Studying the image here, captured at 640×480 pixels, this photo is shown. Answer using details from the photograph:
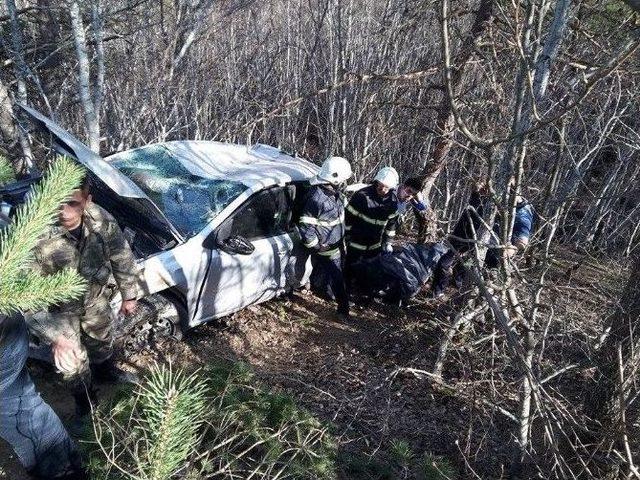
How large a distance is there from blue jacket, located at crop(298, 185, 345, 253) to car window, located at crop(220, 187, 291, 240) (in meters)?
0.22

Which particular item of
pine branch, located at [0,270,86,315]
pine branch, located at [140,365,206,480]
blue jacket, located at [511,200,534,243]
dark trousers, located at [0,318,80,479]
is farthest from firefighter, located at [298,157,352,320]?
pine branch, located at [0,270,86,315]

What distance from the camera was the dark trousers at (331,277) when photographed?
547 cm

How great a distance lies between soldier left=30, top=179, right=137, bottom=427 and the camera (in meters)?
2.82

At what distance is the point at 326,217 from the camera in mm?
5172

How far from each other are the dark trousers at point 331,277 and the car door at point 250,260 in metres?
0.37

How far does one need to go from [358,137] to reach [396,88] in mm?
914

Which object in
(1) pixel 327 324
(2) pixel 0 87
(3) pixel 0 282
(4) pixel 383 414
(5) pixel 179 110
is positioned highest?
(3) pixel 0 282

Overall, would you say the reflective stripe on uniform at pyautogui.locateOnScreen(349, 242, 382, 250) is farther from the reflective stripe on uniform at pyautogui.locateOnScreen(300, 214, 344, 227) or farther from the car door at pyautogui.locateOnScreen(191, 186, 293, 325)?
the car door at pyautogui.locateOnScreen(191, 186, 293, 325)

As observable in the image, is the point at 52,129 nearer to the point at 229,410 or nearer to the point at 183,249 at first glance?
the point at 183,249

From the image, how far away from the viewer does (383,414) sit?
400 centimetres

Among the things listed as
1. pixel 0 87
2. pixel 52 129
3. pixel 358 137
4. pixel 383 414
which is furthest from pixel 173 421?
pixel 358 137

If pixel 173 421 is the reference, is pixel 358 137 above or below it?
below

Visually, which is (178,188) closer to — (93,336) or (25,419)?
(93,336)

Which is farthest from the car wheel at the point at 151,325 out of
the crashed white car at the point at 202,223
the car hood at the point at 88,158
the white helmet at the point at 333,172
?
the white helmet at the point at 333,172
